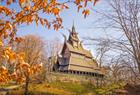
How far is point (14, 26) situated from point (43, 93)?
27.2 m

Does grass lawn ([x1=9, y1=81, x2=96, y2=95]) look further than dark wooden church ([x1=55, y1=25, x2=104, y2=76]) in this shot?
No

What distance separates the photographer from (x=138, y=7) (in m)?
8.13

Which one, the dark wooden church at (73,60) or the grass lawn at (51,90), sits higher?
the dark wooden church at (73,60)

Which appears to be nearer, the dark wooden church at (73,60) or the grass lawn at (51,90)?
the grass lawn at (51,90)

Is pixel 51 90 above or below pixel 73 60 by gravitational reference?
below

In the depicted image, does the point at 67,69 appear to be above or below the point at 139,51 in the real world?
below

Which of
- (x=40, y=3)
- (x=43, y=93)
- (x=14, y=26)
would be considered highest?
(x=40, y=3)

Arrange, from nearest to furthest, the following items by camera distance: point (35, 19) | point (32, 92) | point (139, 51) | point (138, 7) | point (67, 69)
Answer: point (35, 19) → point (139, 51) → point (138, 7) → point (32, 92) → point (67, 69)

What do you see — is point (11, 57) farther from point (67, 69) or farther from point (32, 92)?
point (67, 69)

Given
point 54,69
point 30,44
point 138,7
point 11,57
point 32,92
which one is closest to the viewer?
point 11,57

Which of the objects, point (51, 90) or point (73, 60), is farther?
point (73, 60)

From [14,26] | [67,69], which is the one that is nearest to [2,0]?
[14,26]

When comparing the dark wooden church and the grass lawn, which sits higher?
the dark wooden church

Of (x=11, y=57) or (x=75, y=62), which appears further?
(x=75, y=62)
